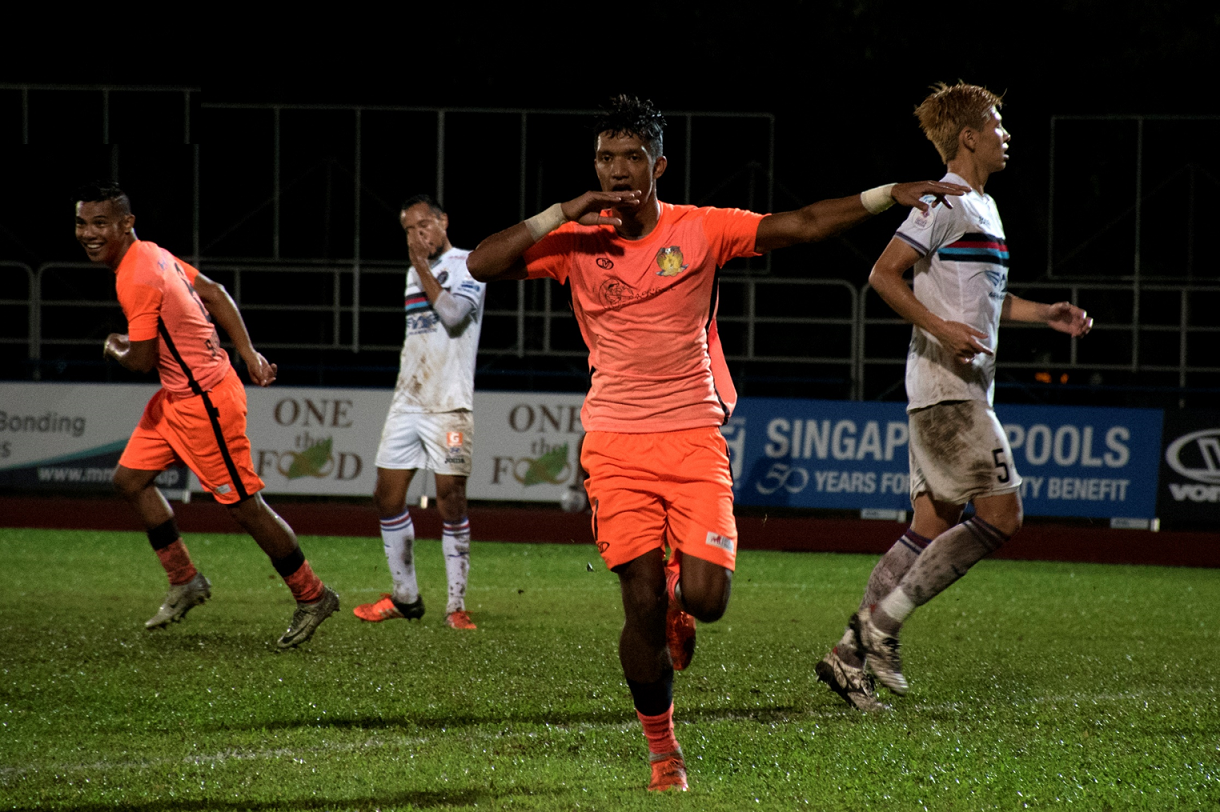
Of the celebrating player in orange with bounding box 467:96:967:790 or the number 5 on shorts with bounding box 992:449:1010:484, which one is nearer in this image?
the celebrating player in orange with bounding box 467:96:967:790

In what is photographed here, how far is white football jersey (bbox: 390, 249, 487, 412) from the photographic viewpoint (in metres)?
7.73

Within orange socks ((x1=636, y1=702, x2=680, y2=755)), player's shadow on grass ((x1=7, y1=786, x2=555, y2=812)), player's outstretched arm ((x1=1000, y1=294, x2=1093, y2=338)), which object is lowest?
player's shadow on grass ((x1=7, y1=786, x2=555, y2=812))

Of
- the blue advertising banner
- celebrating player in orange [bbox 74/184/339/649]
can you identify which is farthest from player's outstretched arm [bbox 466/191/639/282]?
the blue advertising banner

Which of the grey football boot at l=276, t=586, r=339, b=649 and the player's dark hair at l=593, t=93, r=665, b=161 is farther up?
the player's dark hair at l=593, t=93, r=665, b=161

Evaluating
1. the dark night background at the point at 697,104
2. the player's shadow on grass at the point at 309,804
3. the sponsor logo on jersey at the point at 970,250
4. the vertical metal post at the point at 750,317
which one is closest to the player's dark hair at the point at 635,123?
the sponsor logo on jersey at the point at 970,250

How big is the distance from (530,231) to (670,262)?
1.56 feet

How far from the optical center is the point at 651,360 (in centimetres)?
436

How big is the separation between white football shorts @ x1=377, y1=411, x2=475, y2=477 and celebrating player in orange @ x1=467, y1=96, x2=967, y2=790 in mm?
3337

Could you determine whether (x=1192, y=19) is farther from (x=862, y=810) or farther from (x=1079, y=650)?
(x=862, y=810)

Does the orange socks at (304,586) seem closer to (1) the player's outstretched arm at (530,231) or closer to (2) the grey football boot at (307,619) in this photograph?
(2) the grey football boot at (307,619)

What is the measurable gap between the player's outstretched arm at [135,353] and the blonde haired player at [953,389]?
3594mm

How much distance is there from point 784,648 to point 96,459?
363 inches

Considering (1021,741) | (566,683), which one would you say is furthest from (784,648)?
(1021,741)

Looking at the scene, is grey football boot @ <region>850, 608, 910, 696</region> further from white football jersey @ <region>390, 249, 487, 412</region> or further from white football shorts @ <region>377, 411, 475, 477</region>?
white football jersey @ <region>390, 249, 487, 412</region>
